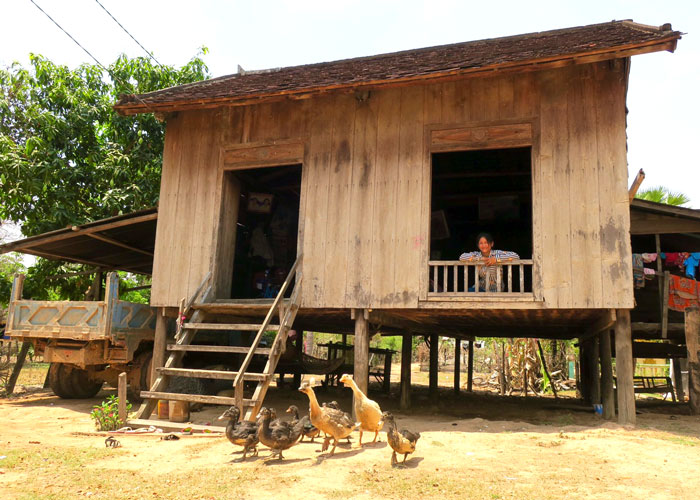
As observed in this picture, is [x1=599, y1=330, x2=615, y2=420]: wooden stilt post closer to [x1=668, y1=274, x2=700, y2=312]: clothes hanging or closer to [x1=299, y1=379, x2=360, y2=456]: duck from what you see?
[x1=668, y1=274, x2=700, y2=312]: clothes hanging

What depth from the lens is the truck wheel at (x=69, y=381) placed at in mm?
13117

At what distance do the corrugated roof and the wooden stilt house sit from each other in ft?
0.12

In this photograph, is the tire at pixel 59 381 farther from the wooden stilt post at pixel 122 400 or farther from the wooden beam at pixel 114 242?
the wooden stilt post at pixel 122 400

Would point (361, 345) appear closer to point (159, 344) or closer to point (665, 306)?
point (159, 344)

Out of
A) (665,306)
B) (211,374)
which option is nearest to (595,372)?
(665,306)

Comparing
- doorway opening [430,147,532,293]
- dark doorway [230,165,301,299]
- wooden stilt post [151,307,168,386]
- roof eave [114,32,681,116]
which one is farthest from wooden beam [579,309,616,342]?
wooden stilt post [151,307,168,386]

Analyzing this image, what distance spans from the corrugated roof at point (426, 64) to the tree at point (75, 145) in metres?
5.92

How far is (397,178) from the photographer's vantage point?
9.88m

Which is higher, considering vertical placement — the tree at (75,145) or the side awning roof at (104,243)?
the tree at (75,145)

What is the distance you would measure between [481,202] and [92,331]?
926 cm

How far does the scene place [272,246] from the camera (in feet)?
48.2

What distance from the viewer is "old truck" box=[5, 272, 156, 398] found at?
433 inches

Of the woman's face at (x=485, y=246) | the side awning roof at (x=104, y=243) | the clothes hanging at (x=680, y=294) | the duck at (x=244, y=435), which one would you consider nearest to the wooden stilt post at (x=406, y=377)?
the woman's face at (x=485, y=246)

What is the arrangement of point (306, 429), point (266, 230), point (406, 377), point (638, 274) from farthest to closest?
point (266, 230) < point (406, 377) < point (638, 274) < point (306, 429)
